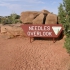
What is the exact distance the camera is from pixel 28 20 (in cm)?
1461

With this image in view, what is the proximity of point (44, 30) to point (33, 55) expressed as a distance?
2580 mm

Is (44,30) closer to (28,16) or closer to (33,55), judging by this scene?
(33,55)

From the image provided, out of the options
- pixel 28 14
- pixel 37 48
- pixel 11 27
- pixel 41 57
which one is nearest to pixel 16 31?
pixel 11 27

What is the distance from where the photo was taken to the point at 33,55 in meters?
10.9

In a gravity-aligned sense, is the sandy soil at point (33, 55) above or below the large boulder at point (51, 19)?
below

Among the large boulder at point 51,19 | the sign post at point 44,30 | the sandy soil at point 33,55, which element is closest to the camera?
the sandy soil at point 33,55

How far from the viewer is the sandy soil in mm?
9406

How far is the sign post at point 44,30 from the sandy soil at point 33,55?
541 millimetres

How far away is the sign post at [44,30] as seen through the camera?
12377mm

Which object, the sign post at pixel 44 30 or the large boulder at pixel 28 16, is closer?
the sign post at pixel 44 30

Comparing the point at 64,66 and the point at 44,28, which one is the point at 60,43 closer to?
the point at 44,28

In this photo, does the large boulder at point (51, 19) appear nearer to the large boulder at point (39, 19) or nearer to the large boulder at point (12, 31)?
the large boulder at point (39, 19)

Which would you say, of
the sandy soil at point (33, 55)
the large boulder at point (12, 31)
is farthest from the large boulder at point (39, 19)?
the sandy soil at point (33, 55)

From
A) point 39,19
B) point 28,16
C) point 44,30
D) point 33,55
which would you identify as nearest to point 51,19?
point 39,19
